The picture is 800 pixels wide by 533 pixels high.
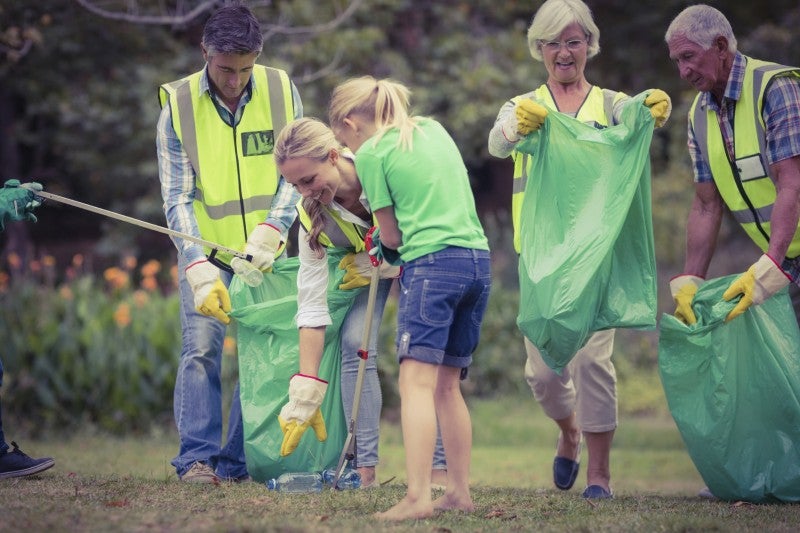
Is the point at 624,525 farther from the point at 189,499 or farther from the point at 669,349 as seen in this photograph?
the point at 189,499

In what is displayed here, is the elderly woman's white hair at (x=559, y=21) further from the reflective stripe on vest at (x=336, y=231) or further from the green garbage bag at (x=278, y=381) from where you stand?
the green garbage bag at (x=278, y=381)

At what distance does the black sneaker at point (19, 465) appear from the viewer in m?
4.71

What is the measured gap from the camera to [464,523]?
3.81m

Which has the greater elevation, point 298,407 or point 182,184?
point 182,184

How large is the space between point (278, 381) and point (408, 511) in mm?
1163

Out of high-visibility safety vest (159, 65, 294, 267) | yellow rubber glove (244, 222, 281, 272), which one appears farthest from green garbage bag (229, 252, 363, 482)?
high-visibility safety vest (159, 65, 294, 267)

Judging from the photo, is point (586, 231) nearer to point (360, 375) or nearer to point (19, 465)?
point (360, 375)

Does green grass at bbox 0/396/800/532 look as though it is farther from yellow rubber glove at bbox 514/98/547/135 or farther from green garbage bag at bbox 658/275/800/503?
yellow rubber glove at bbox 514/98/547/135

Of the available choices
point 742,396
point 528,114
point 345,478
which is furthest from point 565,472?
point 528,114

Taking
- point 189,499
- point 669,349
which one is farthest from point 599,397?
point 189,499

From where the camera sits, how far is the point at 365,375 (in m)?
4.67

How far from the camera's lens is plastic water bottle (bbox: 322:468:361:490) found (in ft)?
15.1

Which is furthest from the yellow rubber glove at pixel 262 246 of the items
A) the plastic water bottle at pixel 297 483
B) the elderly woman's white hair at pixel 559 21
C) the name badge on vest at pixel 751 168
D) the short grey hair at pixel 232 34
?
the name badge on vest at pixel 751 168

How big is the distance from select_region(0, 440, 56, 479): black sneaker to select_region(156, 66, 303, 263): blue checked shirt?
107 cm
